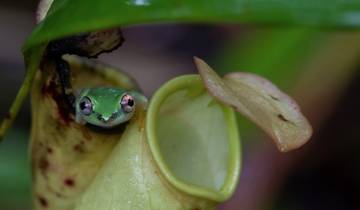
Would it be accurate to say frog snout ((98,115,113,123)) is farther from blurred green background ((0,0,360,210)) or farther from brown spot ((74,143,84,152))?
blurred green background ((0,0,360,210))

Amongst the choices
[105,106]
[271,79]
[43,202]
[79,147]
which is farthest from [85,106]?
[271,79]

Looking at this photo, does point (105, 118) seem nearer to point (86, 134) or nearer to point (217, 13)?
point (86, 134)

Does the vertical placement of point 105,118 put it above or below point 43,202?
above

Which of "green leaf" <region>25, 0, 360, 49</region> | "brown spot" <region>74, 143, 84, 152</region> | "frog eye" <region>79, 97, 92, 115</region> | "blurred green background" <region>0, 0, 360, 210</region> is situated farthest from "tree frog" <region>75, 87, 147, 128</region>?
"blurred green background" <region>0, 0, 360, 210</region>

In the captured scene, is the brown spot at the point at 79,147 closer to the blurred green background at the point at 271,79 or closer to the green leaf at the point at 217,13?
the green leaf at the point at 217,13

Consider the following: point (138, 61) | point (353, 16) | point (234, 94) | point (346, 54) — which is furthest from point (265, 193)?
point (353, 16)
